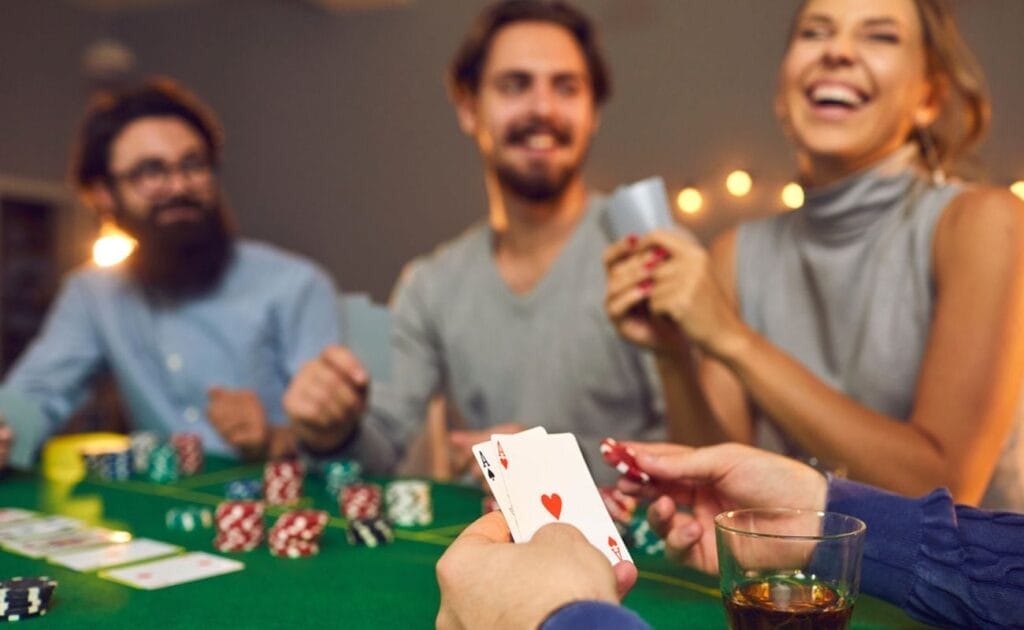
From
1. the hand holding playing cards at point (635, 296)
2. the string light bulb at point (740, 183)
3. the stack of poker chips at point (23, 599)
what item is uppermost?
the string light bulb at point (740, 183)

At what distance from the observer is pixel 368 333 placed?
3324 millimetres

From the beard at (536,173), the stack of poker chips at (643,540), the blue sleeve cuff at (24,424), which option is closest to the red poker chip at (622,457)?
the stack of poker chips at (643,540)

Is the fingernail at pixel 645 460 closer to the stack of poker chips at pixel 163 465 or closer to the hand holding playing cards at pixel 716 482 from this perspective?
the hand holding playing cards at pixel 716 482

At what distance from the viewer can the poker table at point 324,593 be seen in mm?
1100

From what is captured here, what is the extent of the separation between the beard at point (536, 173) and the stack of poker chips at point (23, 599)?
1.70 m

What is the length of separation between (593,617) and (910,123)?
1.48 meters

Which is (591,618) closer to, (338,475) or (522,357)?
(338,475)

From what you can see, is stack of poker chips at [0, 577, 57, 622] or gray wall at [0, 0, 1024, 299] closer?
stack of poker chips at [0, 577, 57, 622]

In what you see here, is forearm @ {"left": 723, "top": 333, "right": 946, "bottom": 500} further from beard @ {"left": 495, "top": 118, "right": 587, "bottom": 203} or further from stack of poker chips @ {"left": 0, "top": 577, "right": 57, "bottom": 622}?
stack of poker chips @ {"left": 0, "top": 577, "right": 57, "bottom": 622}

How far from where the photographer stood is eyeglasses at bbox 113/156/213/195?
3.26m

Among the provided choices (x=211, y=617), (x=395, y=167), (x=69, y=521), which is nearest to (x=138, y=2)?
(x=395, y=167)

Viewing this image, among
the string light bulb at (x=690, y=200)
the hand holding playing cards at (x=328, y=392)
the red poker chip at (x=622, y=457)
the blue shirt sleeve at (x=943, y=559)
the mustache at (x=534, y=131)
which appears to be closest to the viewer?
the blue shirt sleeve at (x=943, y=559)

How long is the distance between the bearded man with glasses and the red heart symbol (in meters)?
2.29

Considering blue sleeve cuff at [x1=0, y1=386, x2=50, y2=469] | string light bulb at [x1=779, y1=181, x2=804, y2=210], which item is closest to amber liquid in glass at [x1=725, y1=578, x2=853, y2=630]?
blue sleeve cuff at [x1=0, y1=386, x2=50, y2=469]
